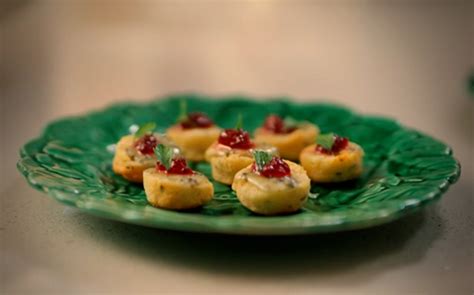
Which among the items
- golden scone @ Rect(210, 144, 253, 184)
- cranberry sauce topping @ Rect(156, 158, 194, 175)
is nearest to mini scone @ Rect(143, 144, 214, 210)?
cranberry sauce topping @ Rect(156, 158, 194, 175)

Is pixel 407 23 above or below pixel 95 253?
above

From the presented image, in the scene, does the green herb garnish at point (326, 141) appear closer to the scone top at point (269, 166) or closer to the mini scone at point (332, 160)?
the mini scone at point (332, 160)

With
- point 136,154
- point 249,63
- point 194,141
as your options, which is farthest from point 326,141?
point 249,63

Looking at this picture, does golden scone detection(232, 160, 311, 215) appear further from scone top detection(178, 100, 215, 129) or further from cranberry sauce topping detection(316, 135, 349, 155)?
scone top detection(178, 100, 215, 129)

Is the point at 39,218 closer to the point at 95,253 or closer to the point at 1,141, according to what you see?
the point at 95,253

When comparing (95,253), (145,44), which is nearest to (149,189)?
(95,253)

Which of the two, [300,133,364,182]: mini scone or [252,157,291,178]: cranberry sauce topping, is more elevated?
[252,157,291,178]: cranberry sauce topping
